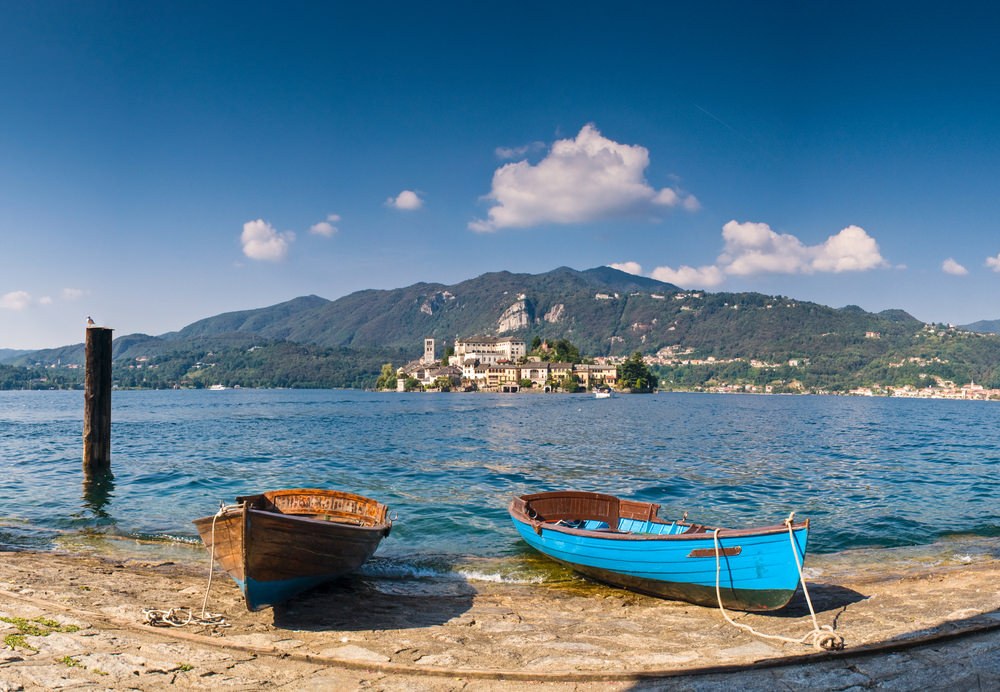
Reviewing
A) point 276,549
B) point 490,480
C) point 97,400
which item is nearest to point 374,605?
point 276,549

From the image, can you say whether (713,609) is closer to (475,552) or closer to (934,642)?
(934,642)

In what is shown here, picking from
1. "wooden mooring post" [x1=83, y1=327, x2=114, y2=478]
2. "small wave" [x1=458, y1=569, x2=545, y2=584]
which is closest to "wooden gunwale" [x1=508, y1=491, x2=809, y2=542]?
"small wave" [x1=458, y1=569, x2=545, y2=584]

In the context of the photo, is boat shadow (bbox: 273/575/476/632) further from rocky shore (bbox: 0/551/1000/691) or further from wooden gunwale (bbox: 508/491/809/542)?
wooden gunwale (bbox: 508/491/809/542)

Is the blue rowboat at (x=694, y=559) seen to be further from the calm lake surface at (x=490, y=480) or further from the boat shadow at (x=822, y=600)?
the calm lake surface at (x=490, y=480)

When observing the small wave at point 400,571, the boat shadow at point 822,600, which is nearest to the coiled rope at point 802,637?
the boat shadow at point 822,600

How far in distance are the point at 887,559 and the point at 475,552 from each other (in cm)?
1024

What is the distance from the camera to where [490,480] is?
29.1 m

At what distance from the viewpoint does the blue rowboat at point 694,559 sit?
10258 millimetres

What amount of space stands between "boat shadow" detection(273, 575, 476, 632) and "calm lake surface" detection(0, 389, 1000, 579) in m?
1.42

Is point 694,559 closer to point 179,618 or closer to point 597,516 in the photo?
point 597,516

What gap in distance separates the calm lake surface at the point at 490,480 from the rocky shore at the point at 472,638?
3.48 metres

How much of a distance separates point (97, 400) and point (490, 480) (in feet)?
54.8

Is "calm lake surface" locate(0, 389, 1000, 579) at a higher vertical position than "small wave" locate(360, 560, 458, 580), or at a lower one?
lower

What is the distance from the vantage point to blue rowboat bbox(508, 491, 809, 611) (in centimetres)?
1026
